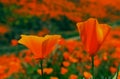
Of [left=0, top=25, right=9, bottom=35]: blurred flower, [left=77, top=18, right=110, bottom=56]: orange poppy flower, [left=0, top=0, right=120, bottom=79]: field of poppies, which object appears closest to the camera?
[left=77, top=18, right=110, bottom=56]: orange poppy flower

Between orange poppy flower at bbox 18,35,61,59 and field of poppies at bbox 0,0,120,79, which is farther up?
orange poppy flower at bbox 18,35,61,59

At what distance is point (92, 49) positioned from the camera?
2.31 meters

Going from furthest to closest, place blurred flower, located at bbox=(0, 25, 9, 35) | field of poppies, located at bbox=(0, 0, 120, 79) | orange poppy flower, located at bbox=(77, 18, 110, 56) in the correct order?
blurred flower, located at bbox=(0, 25, 9, 35)
field of poppies, located at bbox=(0, 0, 120, 79)
orange poppy flower, located at bbox=(77, 18, 110, 56)

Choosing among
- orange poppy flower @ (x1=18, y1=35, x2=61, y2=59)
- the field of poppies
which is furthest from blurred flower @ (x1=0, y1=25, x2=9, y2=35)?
orange poppy flower @ (x1=18, y1=35, x2=61, y2=59)

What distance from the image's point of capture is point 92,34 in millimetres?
2297

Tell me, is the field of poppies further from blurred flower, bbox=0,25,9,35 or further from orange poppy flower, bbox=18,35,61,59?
orange poppy flower, bbox=18,35,61,59

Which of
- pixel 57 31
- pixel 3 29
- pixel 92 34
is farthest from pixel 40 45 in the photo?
pixel 57 31

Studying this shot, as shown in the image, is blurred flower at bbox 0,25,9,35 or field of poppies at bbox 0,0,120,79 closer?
field of poppies at bbox 0,0,120,79

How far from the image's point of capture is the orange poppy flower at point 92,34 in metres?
2.27

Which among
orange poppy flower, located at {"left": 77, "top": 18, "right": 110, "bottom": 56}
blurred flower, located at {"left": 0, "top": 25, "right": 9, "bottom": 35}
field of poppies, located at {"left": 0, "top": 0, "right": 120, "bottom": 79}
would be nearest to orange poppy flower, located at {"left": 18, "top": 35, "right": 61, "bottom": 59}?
orange poppy flower, located at {"left": 77, "top": 18, "right": 110, "bottom": 56}

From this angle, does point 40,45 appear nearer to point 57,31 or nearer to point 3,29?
point 3,29

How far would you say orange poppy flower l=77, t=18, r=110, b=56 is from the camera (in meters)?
2.27

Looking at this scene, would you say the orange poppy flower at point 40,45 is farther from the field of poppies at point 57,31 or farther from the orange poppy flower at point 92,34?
the field of poppies at point 57,31

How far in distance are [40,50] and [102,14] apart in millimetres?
11425
